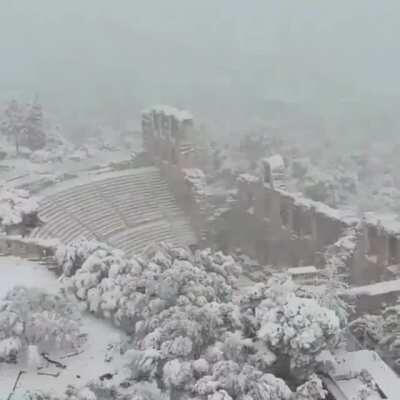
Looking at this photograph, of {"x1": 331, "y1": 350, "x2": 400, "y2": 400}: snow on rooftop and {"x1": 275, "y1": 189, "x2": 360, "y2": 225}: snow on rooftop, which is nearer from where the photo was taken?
{"x1": 331, "y1": 350, "x2": 400, "y2": 400}: snow on rooftop

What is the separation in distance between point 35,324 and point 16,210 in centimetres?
852

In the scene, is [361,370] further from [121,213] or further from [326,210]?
[121,213]

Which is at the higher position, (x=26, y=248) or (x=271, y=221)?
(x=26, y=248)

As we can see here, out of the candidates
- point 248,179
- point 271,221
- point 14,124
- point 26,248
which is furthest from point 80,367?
point 14,124

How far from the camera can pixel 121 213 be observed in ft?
90.1

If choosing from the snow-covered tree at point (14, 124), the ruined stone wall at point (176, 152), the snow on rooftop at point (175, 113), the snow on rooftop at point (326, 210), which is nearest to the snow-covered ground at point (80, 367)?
the snow on rooftop at point (326, 210)

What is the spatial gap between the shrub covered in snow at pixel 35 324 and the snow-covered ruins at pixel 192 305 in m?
0.03

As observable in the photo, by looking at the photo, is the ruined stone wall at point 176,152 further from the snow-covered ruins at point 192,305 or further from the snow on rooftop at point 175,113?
the snow-covered ruins at point 192,305

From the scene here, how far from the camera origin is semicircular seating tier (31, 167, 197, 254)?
25359mm

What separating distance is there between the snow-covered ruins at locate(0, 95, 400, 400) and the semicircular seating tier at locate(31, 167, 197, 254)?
80 millimetres

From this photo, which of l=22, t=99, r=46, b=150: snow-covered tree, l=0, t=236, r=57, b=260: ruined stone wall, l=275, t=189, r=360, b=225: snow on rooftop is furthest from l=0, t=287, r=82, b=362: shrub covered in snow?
l=22, t=99, r=46, b=150: snow-covered tree

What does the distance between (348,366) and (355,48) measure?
2652 inches

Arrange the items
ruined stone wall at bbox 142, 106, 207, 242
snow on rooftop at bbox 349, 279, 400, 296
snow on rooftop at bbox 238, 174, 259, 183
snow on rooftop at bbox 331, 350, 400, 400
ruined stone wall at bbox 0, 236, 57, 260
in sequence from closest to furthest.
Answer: snow on rooftop at bbox 331, 350, 400, 400
snow on rooftop at bbox 349, 279, 400, 296
ruined stone wall at bbox 0, 236, 57, 260
snow on rooftop at bbox 238, 174, 259, 183
ruined stone wall at bbox 142, 106, 207, 242

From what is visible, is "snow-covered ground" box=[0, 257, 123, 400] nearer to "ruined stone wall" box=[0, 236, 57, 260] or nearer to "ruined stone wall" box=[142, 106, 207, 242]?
"ruined stone wall" box=[0, 236, 57, 260]
